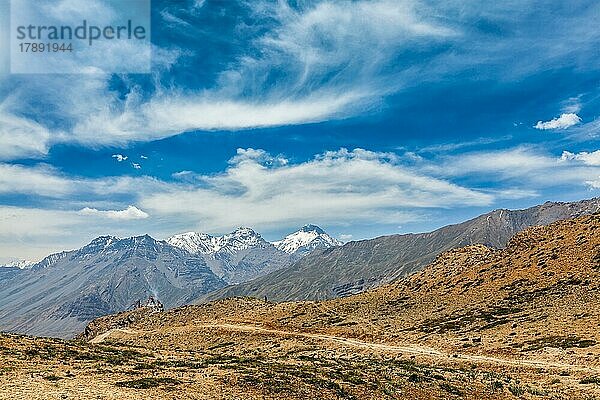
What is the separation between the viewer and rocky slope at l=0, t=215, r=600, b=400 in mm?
32094

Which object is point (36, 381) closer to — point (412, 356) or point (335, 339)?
point (412, 356)

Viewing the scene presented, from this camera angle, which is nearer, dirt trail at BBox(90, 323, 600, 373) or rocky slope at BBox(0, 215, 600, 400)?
rocky slope at BBox(0, 215, 600, 400)

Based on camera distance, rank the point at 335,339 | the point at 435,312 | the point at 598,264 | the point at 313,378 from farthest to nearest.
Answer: the point at 435,312
the point at 598,264
the point at 335,339
the point at 313,378

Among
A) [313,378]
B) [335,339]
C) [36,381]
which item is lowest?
[335,339]

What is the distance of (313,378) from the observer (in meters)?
34.5

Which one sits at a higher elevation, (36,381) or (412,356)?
(36,381)

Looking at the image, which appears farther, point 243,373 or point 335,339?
point 335,339

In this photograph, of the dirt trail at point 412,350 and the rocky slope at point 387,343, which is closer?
the rocky slope at point 387,343

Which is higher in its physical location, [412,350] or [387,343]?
[412,350]

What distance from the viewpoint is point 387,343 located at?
70250mm

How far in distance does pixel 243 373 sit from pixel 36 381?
14785 millimetres

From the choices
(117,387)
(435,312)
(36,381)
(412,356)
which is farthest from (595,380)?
(435,312)

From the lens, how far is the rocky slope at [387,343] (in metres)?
Answer: 32.1

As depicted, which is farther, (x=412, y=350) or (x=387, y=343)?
(x=387, y=343)
